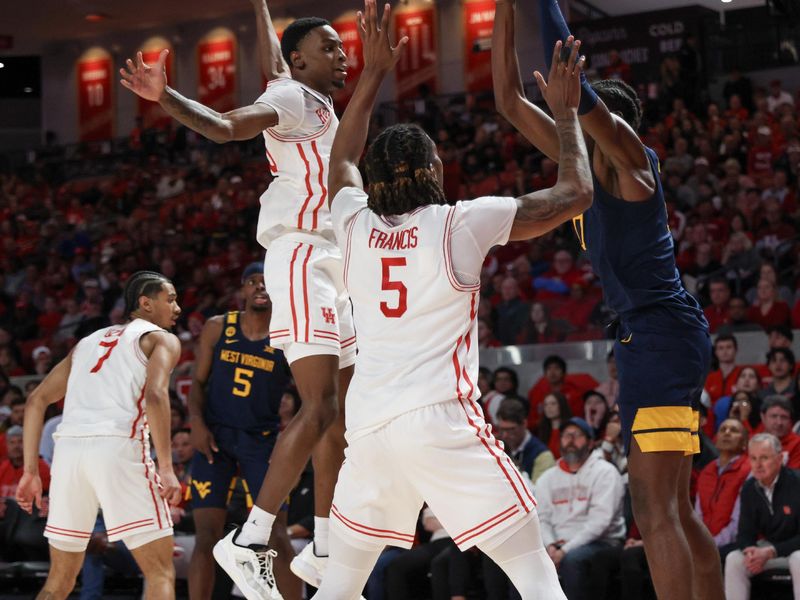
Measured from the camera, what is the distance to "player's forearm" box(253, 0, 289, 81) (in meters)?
5.92

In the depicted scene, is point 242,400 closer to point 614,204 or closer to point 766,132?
point 614,204

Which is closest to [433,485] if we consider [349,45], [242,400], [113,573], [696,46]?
[242,400]

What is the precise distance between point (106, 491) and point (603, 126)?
356 cm

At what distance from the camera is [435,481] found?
376 centimetres

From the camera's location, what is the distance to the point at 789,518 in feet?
25.2

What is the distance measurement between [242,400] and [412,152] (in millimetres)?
3615

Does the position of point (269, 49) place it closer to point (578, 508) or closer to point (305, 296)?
point (305, 296)

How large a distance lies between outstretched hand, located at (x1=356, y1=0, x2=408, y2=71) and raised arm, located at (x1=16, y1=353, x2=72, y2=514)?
3.22m

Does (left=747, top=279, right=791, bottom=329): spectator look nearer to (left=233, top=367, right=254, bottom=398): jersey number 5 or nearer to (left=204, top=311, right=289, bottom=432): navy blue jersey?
(left=204, top=311, right=289, bottom=432): navy blue jersey

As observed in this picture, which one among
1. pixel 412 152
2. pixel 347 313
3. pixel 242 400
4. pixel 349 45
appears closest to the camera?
pixel 412 152

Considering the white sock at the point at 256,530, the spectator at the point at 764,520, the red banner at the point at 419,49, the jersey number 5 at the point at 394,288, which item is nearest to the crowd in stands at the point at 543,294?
the spectator at the point at 764,520

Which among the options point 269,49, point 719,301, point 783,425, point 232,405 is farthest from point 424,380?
point 719,301

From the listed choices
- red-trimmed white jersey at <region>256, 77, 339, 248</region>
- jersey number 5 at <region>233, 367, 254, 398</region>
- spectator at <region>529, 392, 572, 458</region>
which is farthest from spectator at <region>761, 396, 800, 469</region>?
red-trimmed white jersey at <region>256, 77, 339, 248</region>

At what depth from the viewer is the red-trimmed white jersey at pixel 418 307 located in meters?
3.82
